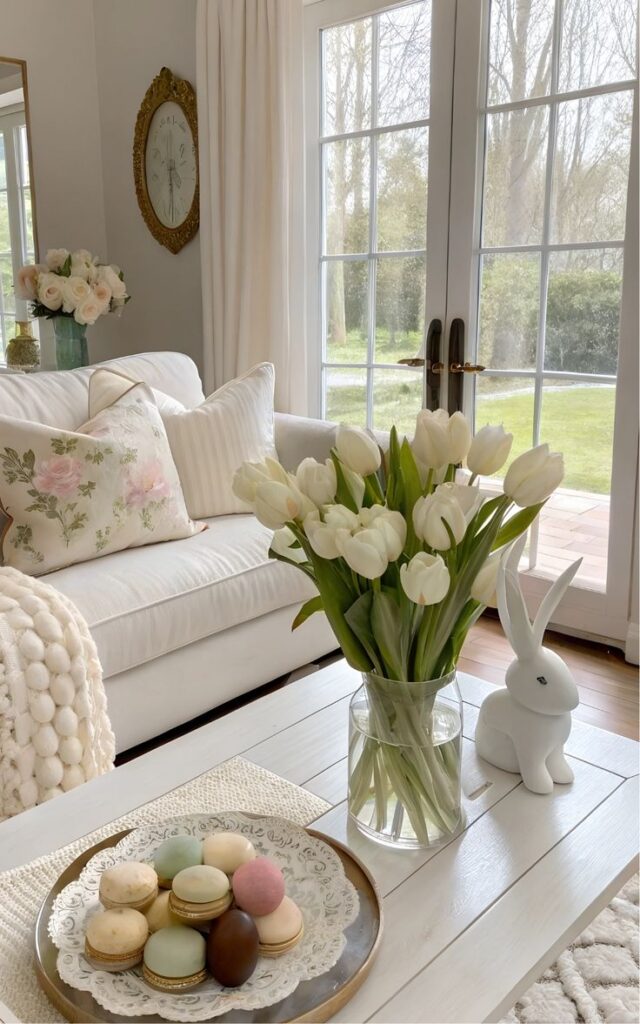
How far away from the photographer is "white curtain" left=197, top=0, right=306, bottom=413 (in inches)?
124

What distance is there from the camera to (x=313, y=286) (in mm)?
3451

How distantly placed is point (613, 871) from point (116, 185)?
3782 mm

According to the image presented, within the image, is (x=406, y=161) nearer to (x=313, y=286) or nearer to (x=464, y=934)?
(x=313, y=286)

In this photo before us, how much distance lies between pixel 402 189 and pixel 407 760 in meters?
2.51

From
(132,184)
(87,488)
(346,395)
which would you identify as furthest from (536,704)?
(132,184)

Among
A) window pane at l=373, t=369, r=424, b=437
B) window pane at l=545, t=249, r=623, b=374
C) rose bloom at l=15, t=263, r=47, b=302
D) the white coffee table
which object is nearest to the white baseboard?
window pane at l=545, t=249, r=623, b=374

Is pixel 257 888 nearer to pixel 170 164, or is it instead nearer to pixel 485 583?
pixel 485 583

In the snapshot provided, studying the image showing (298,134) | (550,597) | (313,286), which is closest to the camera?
(550,597)

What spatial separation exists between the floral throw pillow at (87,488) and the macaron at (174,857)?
46.0 inches

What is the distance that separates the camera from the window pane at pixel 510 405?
2898 millimetres

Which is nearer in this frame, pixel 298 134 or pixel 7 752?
pixel 7 752

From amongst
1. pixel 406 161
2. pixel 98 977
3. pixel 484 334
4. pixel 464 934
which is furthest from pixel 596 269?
pixel 98 977

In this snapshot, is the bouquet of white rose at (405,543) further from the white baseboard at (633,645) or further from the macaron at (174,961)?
the white baseboard at (633,645)

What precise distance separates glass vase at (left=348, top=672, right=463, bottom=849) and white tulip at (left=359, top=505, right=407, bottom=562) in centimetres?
18
